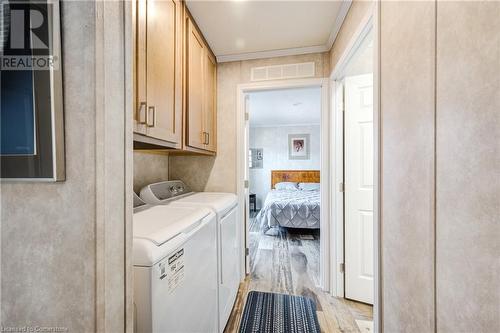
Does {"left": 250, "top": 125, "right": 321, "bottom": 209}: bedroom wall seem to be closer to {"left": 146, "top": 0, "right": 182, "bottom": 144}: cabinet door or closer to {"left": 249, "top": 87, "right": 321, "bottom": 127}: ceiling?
{"left": 249, "top": 87, "right": 321, "bottom": 127}: ceiling

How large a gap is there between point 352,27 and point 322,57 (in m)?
0.66

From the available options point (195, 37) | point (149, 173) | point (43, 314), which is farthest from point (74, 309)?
point (195, 37)

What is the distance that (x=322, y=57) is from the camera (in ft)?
6.83

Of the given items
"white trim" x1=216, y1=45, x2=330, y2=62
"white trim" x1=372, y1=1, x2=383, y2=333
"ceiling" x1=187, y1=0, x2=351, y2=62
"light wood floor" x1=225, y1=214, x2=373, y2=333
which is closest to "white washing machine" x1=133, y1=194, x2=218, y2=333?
"light wood floor" x1=225, y1=214, x2=373, y2=333

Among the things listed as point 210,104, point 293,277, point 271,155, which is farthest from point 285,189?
point 210,104

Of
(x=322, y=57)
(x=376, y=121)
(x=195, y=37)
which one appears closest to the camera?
(x=376, y=121)

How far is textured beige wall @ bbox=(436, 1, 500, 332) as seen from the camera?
506mm

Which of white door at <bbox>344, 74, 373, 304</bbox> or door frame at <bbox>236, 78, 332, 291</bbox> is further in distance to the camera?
door frame at <bbox>236, 78, 332, 291</bbox>

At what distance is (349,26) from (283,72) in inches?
29.3

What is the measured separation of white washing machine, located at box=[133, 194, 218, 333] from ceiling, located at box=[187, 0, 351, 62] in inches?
57.4

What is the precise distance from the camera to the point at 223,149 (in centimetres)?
228

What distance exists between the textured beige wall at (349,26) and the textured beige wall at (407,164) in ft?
0.91

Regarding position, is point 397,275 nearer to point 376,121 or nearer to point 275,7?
point 376,121

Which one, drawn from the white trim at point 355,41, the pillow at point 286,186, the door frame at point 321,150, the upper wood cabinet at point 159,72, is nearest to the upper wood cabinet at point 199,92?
the upper wood cabinet at point 159,72
